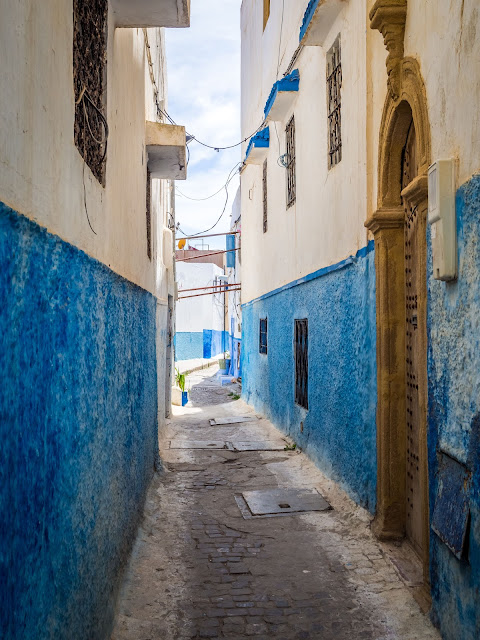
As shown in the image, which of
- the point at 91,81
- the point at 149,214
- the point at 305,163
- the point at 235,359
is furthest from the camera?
the point at 235,359

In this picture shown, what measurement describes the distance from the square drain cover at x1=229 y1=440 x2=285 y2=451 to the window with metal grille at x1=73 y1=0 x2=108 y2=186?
6.29 metres

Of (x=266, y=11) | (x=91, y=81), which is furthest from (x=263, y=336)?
(x=91, y=81)

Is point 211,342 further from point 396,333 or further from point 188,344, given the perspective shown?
point 396,333

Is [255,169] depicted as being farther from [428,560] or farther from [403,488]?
[428,560]

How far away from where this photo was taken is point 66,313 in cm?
252

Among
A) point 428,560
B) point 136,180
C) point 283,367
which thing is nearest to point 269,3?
point 283,367

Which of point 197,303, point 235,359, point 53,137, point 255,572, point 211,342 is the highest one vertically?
point 197,303

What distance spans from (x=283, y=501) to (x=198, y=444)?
3.48 metres

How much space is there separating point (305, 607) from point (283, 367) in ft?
21.1

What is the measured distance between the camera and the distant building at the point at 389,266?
3193 millimetres

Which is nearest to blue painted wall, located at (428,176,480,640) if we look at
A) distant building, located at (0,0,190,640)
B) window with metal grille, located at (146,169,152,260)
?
distant building, located at (0,0,190,640)

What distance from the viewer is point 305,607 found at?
13.2 feet

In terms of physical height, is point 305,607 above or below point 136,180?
below

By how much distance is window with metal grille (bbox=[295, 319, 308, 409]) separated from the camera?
8.56 metres
